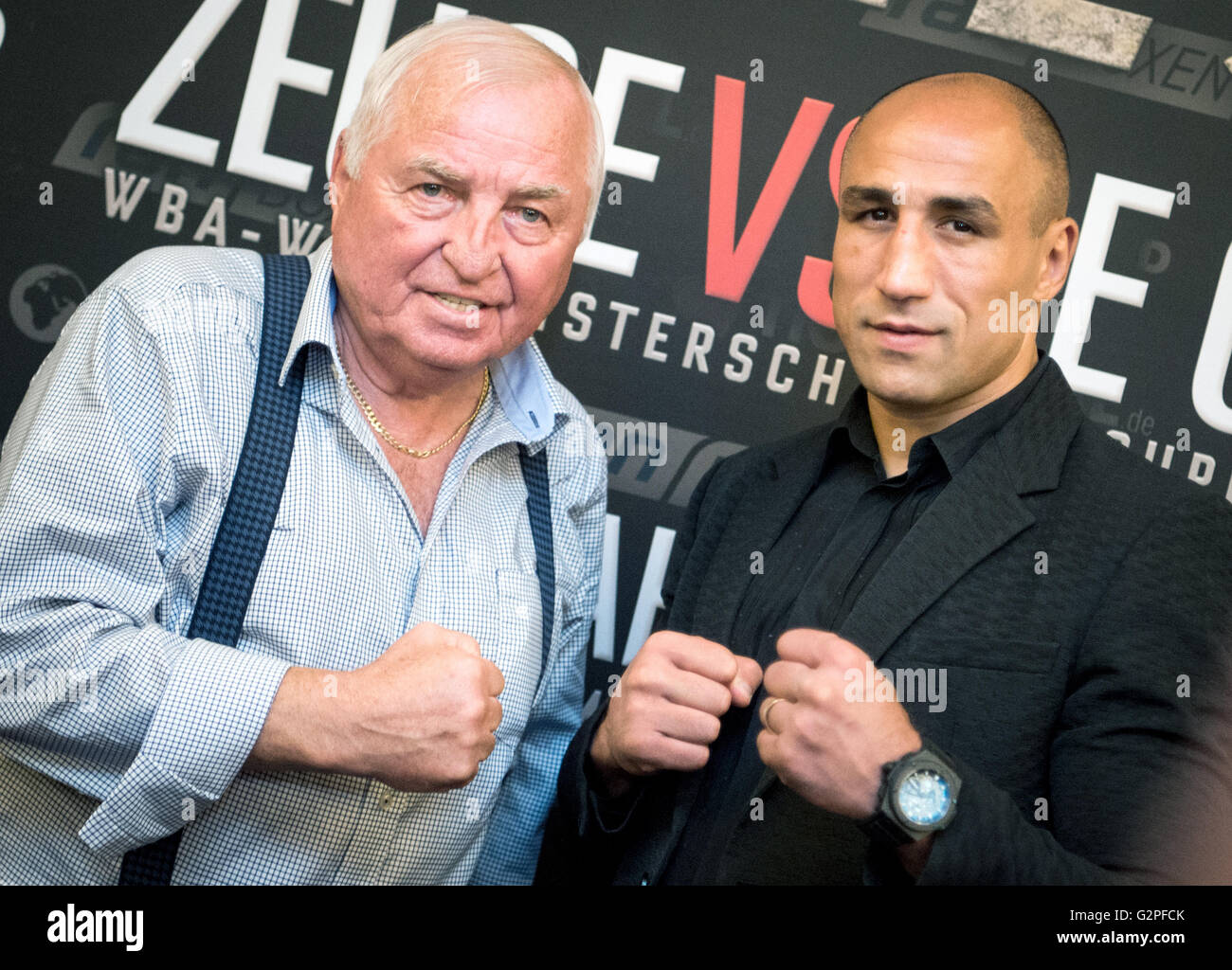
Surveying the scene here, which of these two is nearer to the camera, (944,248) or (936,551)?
(936,551)

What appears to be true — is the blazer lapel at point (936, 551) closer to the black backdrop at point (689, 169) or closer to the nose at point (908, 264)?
the nose at point (908, 264)

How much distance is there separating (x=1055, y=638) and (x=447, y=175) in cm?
90

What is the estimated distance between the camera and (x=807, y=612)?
4.99 ft

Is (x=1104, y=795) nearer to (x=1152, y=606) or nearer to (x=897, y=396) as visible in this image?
(x=1152, y=606)

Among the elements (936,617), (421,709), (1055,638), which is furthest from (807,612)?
(421,709)

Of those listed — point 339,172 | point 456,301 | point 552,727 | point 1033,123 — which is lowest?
point 552,727

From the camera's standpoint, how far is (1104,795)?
49.8 inches

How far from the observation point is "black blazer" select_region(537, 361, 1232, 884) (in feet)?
4.11

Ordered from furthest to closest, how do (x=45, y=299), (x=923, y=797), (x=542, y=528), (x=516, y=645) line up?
(x=45, y=299)
(x=542, y=528)
(x=516, y=645)
(x=923, y=797)

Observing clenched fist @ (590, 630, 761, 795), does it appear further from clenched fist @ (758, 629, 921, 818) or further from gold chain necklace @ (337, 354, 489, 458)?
gold chain necklace @ (337, 354, 489, 458)

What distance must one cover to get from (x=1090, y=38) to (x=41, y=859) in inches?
81.8

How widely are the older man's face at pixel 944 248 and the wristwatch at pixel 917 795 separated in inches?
20.1

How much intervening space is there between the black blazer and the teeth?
61 cm

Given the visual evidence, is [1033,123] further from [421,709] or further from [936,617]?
[421,709]
